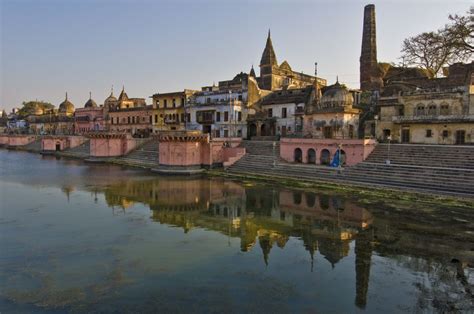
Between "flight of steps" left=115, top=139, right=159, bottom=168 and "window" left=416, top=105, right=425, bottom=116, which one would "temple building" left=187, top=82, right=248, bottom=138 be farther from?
"window" left=416, top=105, right=425, bottom=116

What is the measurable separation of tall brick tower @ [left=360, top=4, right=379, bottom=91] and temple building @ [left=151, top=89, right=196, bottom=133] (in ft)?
79.9

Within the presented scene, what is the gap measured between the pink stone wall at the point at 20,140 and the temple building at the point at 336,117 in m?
62.8

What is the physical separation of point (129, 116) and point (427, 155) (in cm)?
5071

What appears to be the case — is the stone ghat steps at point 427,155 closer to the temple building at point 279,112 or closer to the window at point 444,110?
the window at point 444,110

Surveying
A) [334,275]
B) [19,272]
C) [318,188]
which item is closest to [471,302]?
[334,275]

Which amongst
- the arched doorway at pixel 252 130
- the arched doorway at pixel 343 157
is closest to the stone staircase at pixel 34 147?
the arched doorway at pixel 252 130

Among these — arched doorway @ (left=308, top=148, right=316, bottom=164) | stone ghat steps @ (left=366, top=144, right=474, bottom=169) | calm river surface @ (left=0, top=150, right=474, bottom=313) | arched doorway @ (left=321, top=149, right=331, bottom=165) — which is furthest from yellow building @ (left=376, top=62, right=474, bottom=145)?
calm river surface @ (left=0, top=150, right=474, bottom=313)

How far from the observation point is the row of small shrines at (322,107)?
3281 centimetres

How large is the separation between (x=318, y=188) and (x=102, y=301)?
19.8 metres

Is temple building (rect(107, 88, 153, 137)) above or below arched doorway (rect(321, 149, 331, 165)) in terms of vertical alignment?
above

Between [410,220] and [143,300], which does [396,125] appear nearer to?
[410,220]

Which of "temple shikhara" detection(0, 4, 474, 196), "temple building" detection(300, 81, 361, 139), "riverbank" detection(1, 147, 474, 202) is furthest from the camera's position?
"temple building" detection(300, 81, 361, 139)

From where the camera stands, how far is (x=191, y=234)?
661 inches

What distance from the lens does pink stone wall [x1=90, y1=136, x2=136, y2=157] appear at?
162ft
